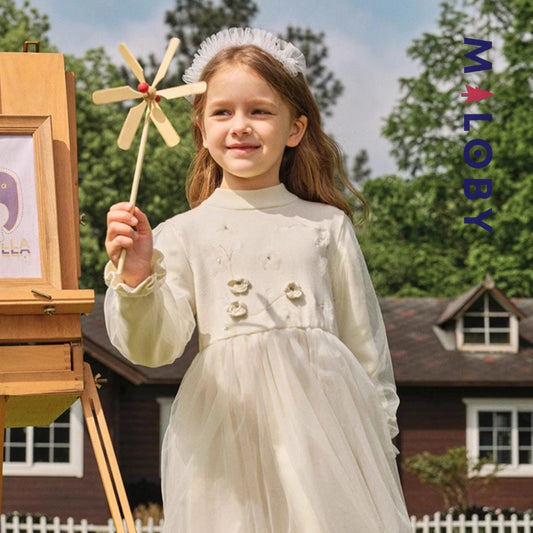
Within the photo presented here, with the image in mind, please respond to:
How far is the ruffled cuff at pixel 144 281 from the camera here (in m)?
3.40

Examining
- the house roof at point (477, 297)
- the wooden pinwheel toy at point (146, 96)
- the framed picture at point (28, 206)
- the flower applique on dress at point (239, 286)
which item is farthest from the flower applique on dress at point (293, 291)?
the house roof at point (477, 297)

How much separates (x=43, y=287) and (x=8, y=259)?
0.19m

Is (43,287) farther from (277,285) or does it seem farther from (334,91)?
(334,91)

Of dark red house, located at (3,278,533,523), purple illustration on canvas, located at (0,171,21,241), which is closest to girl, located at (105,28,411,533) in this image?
purple illustration on canvas, located at (0,171,21,241)

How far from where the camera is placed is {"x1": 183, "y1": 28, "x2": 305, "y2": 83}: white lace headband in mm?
3871

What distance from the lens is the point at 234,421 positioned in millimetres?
3631

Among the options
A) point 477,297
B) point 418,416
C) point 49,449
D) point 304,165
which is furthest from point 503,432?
point 304,165

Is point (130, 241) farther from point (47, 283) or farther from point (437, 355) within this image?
point (437, 355)

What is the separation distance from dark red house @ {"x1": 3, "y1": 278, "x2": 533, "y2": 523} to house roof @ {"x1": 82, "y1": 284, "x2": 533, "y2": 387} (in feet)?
0.07

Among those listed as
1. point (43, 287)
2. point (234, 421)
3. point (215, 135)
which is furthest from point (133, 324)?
point (43, 287)

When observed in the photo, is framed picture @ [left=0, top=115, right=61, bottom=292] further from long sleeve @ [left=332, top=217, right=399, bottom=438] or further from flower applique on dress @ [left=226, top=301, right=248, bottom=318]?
long sleeve @ [left=332, top=217, right=399, bottom=438]

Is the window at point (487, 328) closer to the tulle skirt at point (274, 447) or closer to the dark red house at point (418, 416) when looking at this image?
the dark red house at point (418, 416)

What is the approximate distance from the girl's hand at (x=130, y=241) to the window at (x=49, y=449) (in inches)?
600

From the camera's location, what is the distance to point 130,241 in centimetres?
335
